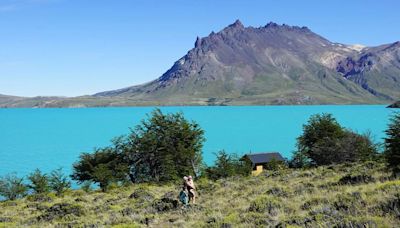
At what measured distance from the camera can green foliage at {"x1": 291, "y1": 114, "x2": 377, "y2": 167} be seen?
177ft

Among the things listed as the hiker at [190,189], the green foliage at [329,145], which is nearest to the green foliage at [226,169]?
the green foliage at [329,145]

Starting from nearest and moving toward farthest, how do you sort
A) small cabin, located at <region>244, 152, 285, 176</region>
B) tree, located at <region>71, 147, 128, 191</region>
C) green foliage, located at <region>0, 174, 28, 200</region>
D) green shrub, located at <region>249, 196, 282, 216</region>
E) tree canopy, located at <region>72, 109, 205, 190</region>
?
1. green shrub, located at <region>249, 196, 282, 216</region>
2. tree, located at <region>71, 147, 128, 191</region>
3. green foliage, located at <region>0, 174, 28, 200</region>
4. tree canopy, located at <region>72, 109, 205, 190</region>
5. small cabin, located at <region>244, 152, 285, 176</region>

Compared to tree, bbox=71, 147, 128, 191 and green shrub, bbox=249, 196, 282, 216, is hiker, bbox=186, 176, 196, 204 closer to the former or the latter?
green shrub, bbox=249, 196, 282, 216

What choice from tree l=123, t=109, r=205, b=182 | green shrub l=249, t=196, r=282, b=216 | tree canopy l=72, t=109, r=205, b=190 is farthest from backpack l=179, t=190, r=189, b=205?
tree l=123, t=109, r=205, b=182

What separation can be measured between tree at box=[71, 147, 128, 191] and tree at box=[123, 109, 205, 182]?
1810mm

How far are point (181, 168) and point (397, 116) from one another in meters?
27.3

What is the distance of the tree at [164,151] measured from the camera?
54.1 meters

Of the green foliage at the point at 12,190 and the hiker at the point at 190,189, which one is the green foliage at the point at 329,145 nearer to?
the hiker at the point at 190,189

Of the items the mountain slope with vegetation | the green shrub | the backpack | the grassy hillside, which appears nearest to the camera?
the grassy hillside

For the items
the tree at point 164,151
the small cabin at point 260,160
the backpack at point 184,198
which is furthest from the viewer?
the small cabin at point 260,160

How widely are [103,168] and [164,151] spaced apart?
8.10 m

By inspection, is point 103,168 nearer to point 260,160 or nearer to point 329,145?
point 260,160

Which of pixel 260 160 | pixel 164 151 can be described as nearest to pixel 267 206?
pixel 164 151

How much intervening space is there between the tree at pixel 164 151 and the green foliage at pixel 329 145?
15.8m
